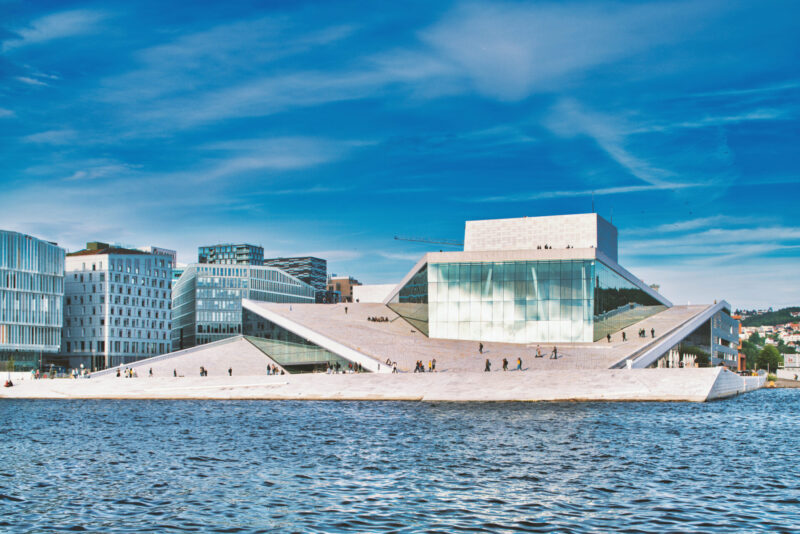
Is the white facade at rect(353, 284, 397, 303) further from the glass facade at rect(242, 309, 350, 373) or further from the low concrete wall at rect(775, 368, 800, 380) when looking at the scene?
the low concrete wall at rect(775, 368, 800, 380)

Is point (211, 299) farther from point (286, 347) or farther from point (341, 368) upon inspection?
point (341, 368)

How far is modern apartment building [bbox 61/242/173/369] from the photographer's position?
410 ft

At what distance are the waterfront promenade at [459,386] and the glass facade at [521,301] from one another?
12831 mm

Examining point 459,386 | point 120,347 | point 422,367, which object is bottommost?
point 459,386

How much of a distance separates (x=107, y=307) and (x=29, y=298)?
16.3 metres

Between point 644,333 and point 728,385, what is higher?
point 644,333

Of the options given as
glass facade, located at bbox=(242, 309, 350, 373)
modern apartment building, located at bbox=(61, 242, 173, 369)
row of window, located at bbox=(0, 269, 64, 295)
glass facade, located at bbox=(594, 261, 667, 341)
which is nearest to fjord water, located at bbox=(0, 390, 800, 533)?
glass facade, located at bbox=(242, 309, 350, 373)

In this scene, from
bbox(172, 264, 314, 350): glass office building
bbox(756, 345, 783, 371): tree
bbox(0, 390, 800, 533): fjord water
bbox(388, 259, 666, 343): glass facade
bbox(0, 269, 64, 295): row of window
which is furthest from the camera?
bbox(756, 345, 783, 371): tree

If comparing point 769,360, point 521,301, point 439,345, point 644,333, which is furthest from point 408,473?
point 769,360

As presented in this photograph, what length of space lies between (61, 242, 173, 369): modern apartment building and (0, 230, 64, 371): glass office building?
8.37 metres

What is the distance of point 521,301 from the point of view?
7044cm

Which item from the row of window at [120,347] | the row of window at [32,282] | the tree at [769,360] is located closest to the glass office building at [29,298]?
the row of window at [32,282]

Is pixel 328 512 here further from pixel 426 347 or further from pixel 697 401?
pixel 426 347

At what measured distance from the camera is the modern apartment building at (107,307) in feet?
410
